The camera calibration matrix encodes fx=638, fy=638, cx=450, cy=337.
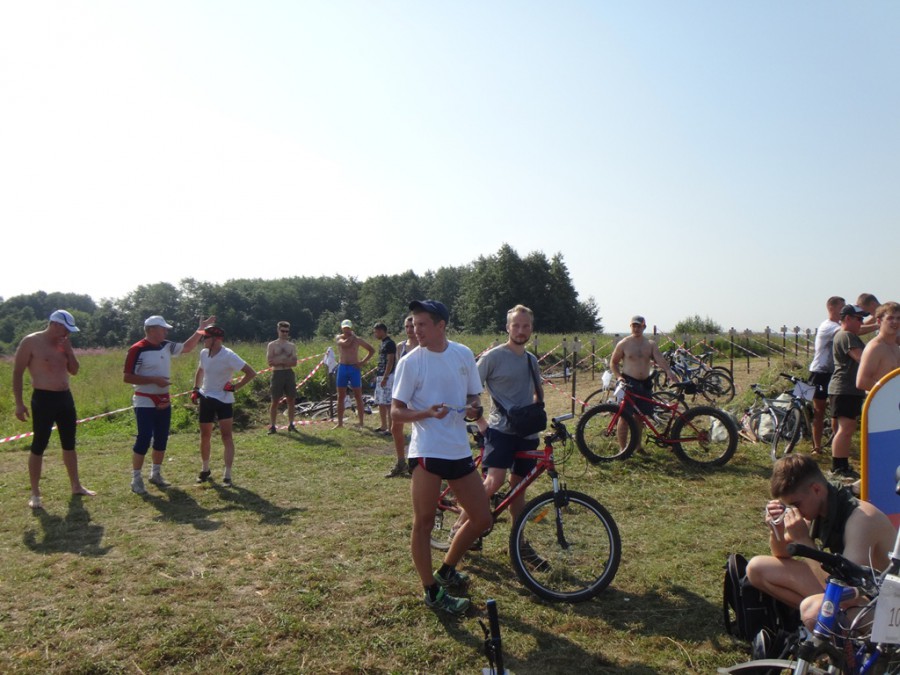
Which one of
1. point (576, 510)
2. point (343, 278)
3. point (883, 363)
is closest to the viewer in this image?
point (576, 510)

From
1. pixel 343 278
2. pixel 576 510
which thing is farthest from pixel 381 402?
pixel 343 278

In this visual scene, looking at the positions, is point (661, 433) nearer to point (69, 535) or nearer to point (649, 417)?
point (649, 417)

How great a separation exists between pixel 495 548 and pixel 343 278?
96.3 metres

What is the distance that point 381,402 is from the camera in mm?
10031

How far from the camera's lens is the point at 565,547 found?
418 centimetres

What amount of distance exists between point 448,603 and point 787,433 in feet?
20.5

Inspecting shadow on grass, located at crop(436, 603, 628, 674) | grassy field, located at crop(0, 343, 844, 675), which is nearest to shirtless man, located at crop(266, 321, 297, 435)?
grassy field, located at crop(0, 343, 844, 675)

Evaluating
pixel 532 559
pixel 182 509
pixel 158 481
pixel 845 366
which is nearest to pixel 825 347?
pixel 845 366

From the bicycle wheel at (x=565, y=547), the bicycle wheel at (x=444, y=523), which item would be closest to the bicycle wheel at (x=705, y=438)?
the bicycle wheel at (x=444, y=523)

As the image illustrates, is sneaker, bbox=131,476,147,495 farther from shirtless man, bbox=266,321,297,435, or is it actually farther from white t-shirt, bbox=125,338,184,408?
shirtless man, bbox=266,321,297,435

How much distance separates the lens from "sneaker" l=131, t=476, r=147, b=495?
683 centimetres

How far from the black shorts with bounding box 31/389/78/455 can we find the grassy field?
0.66 metres

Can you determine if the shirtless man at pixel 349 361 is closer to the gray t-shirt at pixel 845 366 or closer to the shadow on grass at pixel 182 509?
the shadow on grass at pixel 182 509

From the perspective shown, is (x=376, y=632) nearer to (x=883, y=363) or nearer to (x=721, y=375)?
(x=883, y=363)
